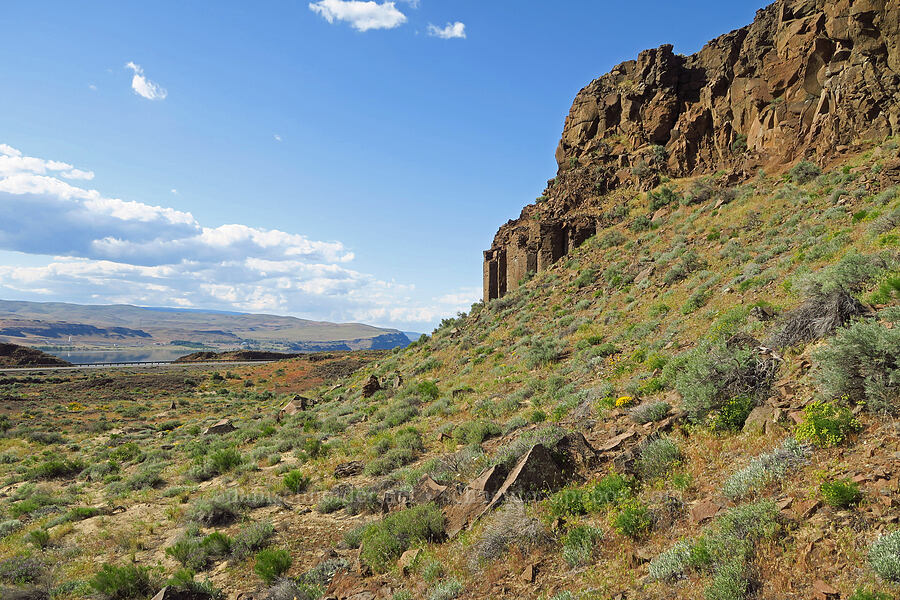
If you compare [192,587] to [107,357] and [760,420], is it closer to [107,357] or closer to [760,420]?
[760,420]

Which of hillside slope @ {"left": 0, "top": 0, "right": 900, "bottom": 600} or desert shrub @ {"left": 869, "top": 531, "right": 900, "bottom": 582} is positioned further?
hillside slope @ {"left": 0, "top": 0, "right": 900, "bottom": 600}

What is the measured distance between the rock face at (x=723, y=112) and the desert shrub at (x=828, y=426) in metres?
22.5

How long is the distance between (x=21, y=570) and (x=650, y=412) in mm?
11963

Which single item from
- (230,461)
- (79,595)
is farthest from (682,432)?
(230,461)

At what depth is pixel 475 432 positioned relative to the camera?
35.7 feet

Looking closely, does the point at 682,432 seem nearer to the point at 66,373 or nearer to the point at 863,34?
the point at 863,34

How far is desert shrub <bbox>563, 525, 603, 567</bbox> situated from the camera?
5.12 meters

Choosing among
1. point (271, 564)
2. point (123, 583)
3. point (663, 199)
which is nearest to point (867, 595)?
point (271, 564)

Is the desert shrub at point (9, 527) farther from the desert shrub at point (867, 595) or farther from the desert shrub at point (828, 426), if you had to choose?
the desert shrub at point (828, 426)

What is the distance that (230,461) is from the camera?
14281mm

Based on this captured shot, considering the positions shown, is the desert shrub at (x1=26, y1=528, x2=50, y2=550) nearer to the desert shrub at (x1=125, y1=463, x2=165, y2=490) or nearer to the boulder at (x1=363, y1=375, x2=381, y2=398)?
the desert shrub at (x1=125, y1=463, x2=165, y2=490)

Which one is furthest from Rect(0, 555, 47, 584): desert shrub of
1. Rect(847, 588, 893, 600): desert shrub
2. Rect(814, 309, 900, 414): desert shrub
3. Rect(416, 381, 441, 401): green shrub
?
Rect(814, 309, 900, 414): desert shrub

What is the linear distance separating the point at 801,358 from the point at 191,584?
10.6 m

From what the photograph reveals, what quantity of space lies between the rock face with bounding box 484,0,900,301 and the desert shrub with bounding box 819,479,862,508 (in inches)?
945
